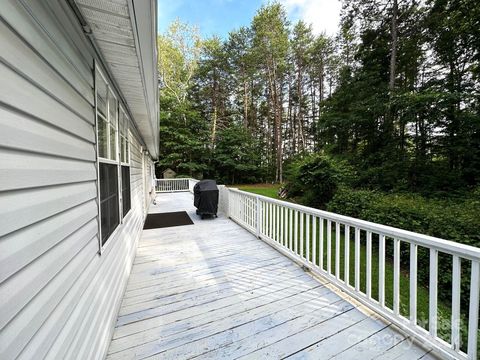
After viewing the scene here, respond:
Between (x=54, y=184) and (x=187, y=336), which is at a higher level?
(x=54, y=184)

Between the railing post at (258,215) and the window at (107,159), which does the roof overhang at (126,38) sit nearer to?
the window at (107,159)

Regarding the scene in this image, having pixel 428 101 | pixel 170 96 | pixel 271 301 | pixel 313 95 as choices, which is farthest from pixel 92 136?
pixel 313 95

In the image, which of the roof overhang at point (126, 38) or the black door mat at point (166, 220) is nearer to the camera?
the roof overhang at point (126, 38)

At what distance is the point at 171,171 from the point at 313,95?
1404cm

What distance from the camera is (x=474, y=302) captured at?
135 cm

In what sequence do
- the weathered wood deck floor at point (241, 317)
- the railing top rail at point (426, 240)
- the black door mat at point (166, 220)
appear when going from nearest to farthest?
the railing top rail at point (426, 240) < the weathered wood deck floor at point (241, 317) < the black door mat at point (166, 220)

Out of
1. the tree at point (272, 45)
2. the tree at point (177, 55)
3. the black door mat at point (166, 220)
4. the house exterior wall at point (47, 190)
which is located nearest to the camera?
the house exterior wall at point (47, 190)

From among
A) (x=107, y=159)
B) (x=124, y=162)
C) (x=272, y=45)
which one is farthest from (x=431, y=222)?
(x=272, y=45)

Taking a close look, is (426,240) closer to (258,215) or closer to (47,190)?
(47,190)

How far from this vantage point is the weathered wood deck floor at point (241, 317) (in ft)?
5.53

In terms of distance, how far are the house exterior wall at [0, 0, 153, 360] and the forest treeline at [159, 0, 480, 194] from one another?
7.73 meters

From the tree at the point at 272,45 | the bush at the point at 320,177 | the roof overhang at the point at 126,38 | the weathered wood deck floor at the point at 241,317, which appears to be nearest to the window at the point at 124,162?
the roof overhang at the point at 126,38

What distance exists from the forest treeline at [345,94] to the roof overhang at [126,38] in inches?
273

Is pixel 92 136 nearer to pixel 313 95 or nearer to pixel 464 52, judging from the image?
pixel 464 52
